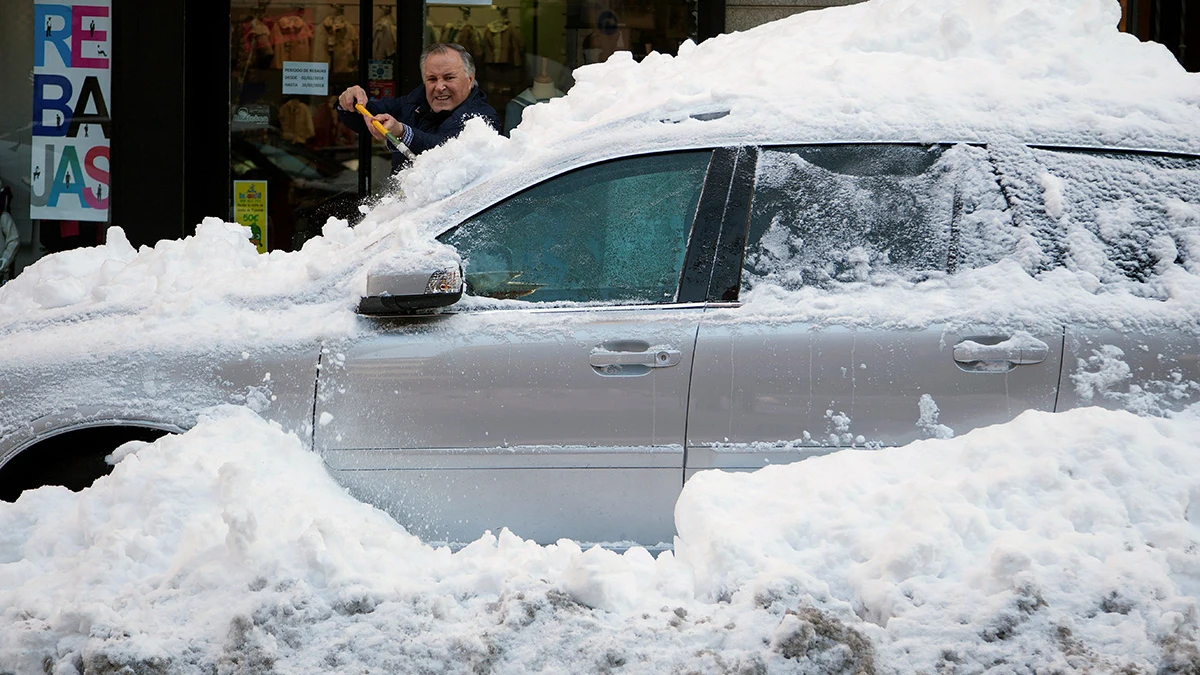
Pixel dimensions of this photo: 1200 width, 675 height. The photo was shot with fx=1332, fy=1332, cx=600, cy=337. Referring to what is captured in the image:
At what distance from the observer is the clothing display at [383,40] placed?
9961mm

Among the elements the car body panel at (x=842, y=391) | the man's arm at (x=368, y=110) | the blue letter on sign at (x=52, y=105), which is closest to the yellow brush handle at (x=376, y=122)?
the man's arm at (x=368, y=110)

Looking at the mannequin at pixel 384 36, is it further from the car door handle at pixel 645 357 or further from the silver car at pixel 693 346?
the car door handle at pixel 645 357

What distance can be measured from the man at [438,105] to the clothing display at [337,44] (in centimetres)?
301

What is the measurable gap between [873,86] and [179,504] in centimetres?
262

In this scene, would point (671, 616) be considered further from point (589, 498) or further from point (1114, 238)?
point (1114, 238)

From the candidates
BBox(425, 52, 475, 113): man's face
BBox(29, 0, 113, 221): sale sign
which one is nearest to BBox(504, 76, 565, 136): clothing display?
BBox(29, 0, 113, 221): sale sign

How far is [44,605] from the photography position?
371 centimetres

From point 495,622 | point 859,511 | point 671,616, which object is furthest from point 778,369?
point 495,622

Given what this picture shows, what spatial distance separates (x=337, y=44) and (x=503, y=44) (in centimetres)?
125

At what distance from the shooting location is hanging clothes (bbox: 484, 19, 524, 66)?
9945mm

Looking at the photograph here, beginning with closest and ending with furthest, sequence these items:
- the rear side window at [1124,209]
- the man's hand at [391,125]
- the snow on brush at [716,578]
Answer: the snow on brush at [716,578] < the rear side window at [1124,209] < the man's hand at [391,125]

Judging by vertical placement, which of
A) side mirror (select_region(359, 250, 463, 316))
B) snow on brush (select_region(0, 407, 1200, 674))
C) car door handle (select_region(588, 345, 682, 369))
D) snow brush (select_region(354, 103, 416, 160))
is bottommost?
snow on brush (select_region(0, 407, 1200, 674))

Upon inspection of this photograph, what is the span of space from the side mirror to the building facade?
5.36 m

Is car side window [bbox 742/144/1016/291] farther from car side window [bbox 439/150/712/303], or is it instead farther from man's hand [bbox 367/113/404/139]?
man's hand [bbox 367/113/404/139]
